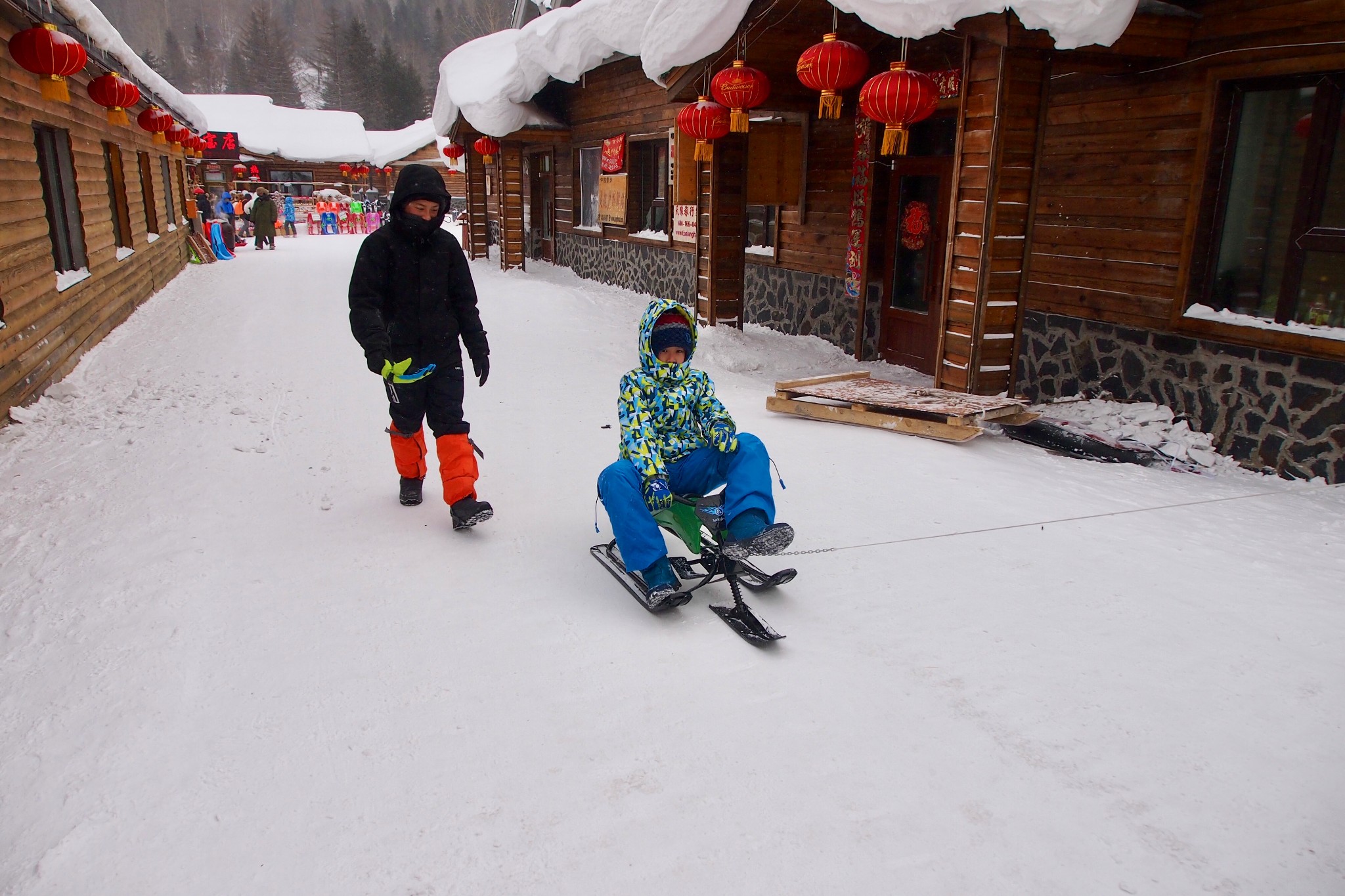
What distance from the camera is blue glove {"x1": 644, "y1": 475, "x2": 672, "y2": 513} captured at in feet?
11.9

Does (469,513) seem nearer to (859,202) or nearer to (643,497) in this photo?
(643,497)

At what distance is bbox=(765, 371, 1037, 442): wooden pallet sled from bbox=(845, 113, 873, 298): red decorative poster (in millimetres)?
2627

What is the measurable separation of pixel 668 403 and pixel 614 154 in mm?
12357

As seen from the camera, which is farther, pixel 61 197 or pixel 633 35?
pixel 633 35

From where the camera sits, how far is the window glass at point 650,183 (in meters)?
14.4

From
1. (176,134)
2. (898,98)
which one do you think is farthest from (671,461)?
(176,134)

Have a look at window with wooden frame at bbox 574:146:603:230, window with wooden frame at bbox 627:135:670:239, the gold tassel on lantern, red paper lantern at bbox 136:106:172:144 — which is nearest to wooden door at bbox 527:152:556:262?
window with wooden frame at bbox 574:146:603:230

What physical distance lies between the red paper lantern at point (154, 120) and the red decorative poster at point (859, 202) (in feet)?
37.4

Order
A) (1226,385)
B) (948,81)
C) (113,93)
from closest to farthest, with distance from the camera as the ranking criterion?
(1226,385) → (948,81) → (113,93)

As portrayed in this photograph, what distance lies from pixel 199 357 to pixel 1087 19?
8.57 metres

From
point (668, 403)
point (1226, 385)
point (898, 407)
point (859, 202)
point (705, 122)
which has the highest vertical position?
point (705, 122)

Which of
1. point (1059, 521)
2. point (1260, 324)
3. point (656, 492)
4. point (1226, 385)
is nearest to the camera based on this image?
point (656, 492)

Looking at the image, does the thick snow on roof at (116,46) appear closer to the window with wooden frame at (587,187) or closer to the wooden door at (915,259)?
the window with wooden frame at (587,187)

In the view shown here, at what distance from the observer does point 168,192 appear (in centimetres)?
1870
